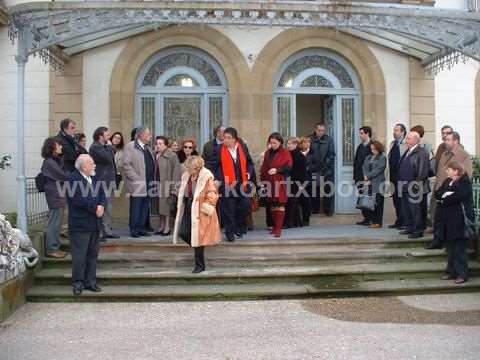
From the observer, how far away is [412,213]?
29.1 feet

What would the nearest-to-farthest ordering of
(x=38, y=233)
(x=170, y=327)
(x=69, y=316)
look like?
1. (x=170, y=327)
2. (x=69, y=316)
3. (x=38, y=233)

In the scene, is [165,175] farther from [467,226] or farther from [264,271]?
[467,226]

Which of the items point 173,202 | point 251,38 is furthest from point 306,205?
point 251,38

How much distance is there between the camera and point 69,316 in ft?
21.3

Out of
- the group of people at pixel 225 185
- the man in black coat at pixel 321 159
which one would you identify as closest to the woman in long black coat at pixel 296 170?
the group of people at pixel 225 185

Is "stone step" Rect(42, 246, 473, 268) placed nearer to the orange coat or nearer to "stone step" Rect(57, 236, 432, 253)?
"stone step" Rect(57, 236, 432, 253)

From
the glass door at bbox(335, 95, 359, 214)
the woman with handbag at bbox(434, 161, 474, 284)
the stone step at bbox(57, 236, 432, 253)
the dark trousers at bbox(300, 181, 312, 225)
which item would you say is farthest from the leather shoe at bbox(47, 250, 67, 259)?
the glass door at bbox(335, 95, 359, 214)

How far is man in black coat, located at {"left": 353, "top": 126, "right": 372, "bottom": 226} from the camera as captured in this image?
9.98 m

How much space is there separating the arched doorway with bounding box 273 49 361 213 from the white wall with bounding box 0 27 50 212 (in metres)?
4.38

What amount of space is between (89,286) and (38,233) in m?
1.27

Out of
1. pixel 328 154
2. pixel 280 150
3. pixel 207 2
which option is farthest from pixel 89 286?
pixel 328 154

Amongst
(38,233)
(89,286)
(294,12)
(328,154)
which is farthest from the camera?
(328,154)

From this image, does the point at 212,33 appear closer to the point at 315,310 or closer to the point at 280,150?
the point at 280,150

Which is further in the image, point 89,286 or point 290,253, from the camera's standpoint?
point 290,253
